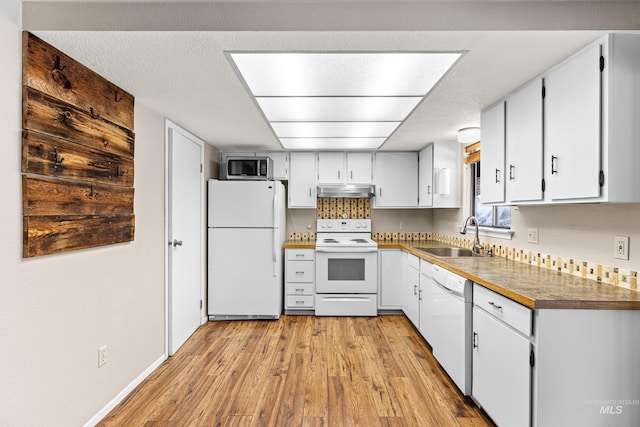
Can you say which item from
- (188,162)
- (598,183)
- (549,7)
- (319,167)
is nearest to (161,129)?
(188,162)

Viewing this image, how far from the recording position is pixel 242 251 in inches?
153

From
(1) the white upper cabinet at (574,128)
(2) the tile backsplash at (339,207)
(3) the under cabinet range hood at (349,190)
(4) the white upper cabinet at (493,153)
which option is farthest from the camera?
(2) the tile backsplash at (339,207)

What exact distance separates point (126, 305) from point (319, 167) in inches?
107

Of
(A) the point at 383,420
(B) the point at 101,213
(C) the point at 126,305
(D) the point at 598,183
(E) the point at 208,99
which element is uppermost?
(E) the point at 208,99

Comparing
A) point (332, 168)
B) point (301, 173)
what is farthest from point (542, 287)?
point (301, 173)

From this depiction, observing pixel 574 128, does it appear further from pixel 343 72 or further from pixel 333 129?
pixel 333 129

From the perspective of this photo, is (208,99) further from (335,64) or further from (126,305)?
(126,305)

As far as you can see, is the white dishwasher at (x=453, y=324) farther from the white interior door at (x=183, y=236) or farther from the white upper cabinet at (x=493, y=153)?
the white interior door at (x=183, y=236)

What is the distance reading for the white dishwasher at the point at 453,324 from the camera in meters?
2.21

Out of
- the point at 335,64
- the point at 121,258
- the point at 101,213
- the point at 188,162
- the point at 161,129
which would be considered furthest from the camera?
the point at 188,162

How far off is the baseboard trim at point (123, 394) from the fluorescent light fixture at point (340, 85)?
2.16m

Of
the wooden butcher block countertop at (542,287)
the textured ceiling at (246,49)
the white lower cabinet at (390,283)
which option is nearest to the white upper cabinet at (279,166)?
the white lower cabinet at (390,283)

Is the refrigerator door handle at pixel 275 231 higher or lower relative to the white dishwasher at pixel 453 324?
higher

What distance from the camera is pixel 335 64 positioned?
1832 millimetres
